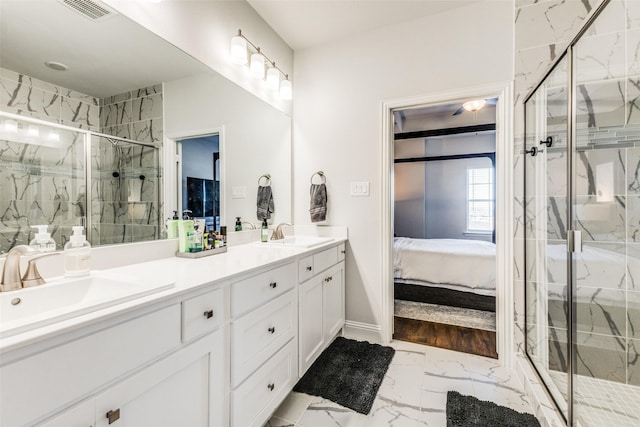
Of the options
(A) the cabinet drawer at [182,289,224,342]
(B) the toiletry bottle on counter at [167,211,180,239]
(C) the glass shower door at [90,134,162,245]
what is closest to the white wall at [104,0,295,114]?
(C) the glass shower door at [90,134,162,245]

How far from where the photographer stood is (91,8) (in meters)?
1.16

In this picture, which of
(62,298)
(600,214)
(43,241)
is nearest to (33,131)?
(43,241)

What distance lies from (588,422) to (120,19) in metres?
2.81

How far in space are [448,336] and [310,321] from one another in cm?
133

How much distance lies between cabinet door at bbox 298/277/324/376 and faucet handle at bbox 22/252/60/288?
1106 mm

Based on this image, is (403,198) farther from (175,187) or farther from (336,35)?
(175,187)

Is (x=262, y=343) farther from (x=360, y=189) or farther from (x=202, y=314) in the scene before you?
(x=360, y=189)

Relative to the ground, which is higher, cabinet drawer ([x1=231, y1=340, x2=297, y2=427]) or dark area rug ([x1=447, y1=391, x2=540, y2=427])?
cabinet drawer ([x1=231, y1=340, x2=297, y2=427])

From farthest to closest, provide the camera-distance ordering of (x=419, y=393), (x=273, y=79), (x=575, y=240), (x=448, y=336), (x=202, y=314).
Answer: (x=448, y=336)
(x=273, y=79)
(x=419, y=393)
(x=575, y=240)
(x=202, y=314)

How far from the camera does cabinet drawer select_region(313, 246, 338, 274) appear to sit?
1.86 metres

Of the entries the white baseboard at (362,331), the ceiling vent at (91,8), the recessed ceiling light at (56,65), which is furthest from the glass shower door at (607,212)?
the recessed ceiling light at (56,65)

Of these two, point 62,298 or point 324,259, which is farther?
point 324,259

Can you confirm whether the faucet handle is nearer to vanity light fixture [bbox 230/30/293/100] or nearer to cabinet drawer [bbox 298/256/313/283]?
cabinet drawer [bbox 298/256/313/283]

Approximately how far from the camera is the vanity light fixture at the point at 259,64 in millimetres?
1857
